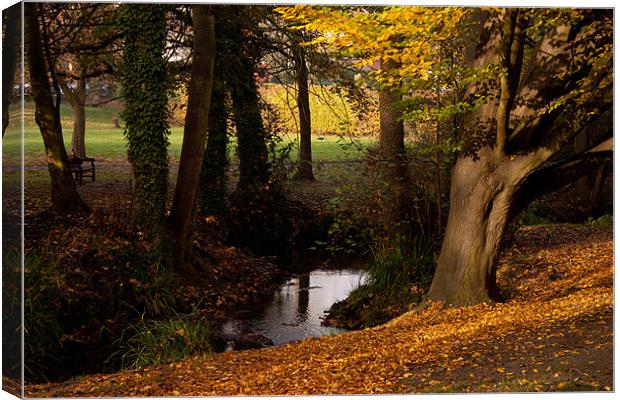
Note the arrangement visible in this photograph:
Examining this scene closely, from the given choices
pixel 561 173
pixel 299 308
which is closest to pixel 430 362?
pixel 561 173

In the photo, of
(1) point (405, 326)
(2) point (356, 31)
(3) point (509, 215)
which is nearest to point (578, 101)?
(3) point (509, 215)

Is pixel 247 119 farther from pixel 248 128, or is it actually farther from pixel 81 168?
pixel 81 168

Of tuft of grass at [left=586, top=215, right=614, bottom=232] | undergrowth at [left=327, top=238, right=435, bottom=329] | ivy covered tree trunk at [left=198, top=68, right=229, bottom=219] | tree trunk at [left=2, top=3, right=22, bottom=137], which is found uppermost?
tree trunk at [left=2, top=3, right=22, bottom=137]

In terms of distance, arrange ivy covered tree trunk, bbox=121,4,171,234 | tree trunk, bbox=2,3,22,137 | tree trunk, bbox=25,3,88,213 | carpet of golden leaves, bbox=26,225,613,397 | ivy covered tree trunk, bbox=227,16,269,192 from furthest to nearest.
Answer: ivy covered tree trunk, bbox=227,16,269,192 → ivy covered tree trunk, bbox=121,4,171,234 → tree trunk, bbox=25,3,88,213 → carpet of golden leaves, bbox=26,225,613,397 → tree trunk, bbox=2,3,22,137

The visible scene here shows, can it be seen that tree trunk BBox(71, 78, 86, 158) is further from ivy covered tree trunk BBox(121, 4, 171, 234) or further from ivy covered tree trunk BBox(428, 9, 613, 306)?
ivy covered tree trunk BBox(428, 9, 613, 306)

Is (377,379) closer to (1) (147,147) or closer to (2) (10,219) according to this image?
(2) (10,219)

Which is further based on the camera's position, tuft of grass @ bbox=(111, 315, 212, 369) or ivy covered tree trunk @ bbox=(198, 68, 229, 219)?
ivy covered tree trunk @ bbox=(198, 68, 229, 219)

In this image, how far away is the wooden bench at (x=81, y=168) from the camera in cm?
1006

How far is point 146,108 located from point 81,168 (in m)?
0.99

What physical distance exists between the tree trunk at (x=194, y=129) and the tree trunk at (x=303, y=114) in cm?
107

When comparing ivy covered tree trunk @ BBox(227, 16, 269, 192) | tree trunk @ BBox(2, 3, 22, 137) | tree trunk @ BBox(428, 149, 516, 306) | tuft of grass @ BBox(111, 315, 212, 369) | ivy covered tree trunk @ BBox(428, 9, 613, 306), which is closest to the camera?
tree trunk @ BBox(2, 3, 22, 137)

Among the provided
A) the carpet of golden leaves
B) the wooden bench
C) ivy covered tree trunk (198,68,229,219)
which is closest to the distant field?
Result: the wooden bench

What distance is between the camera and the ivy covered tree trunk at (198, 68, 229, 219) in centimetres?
1217

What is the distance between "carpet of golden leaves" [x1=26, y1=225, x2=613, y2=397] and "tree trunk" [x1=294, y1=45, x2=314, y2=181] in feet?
12.0
